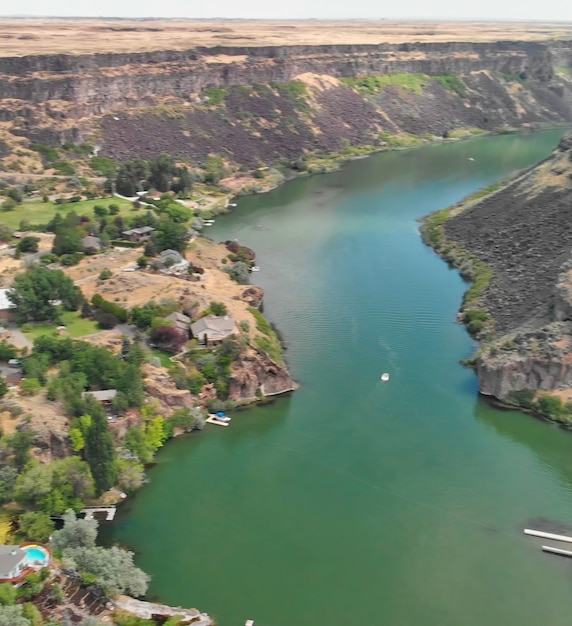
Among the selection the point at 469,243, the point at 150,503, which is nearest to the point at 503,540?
the point at 150,503

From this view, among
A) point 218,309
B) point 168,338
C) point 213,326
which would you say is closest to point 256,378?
point 213,326

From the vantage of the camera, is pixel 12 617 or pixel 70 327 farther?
pixel 70 327

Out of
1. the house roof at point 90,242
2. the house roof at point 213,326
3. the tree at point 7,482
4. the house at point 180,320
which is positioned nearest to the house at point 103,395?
the tree at point 7,482

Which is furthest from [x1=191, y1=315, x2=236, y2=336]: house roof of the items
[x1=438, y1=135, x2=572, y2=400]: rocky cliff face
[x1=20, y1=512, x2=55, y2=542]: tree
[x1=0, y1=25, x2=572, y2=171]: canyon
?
[x1=0, y1=25, x2=572, y2=171]: canyon

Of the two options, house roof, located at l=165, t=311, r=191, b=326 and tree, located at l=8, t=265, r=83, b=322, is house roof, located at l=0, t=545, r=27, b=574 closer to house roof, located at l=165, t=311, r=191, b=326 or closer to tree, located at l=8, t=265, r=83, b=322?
house roof, located at l=165, t=311, r=191, b=326

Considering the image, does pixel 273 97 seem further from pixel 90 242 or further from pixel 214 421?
pixel 214 421

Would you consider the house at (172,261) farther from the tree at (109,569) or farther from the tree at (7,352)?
the tree at (109,569)

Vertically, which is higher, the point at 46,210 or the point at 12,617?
the point at 46,210
